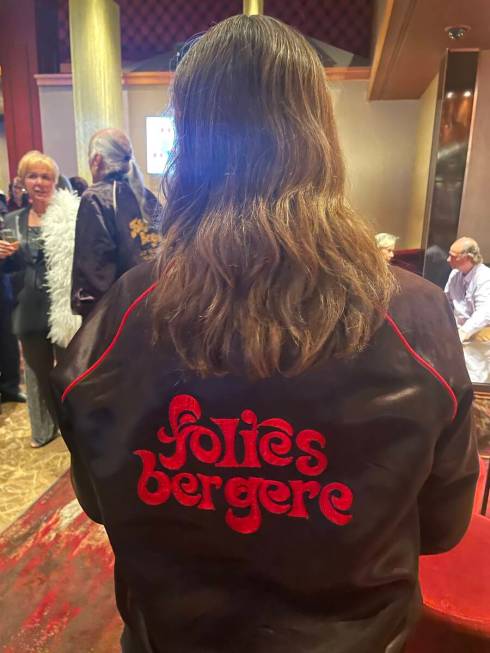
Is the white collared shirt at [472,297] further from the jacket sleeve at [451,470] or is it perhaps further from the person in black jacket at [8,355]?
the person in black jacket at [8,355]

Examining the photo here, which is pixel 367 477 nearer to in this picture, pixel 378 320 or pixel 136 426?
pixel 378 320

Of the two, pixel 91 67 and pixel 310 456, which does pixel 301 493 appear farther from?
pixel 91 67

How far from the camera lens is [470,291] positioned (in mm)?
3311

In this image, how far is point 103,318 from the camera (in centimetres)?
72

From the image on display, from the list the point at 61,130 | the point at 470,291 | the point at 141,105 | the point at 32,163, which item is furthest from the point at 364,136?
the point at 32,163

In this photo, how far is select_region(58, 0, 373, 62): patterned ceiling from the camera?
647 cm

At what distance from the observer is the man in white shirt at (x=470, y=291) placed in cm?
301

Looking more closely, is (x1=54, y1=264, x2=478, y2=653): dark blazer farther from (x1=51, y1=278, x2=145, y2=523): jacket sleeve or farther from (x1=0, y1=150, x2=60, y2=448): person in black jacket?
(x1=0, y1=150, x2=60, y2=448): person in black jacket

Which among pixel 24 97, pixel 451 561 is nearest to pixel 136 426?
pixel 451 561

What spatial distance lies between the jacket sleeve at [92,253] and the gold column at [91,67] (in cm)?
347

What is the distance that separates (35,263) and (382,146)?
15.4 feet

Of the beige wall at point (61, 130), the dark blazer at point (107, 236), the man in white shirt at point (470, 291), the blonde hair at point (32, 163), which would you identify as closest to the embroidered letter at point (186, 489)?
the dark blazer at point (107, 236)

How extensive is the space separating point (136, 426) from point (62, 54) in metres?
7.69

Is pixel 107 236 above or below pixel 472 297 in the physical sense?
above
